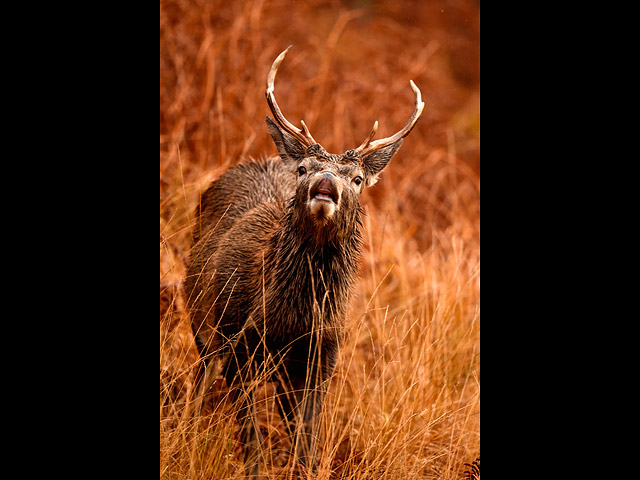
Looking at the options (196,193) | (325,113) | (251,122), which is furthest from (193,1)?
(196,193)

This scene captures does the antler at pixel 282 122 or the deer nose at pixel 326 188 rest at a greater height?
the antler at pixel 282 122

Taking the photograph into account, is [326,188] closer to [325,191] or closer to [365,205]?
[325,191]

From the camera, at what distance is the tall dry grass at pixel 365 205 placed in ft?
11.1

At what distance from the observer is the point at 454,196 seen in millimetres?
7613

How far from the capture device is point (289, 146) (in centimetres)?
355

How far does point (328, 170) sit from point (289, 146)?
17.8 inches

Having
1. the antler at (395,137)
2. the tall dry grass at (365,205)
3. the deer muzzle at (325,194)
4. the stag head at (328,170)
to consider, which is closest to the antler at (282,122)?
the stag head at (328,170)

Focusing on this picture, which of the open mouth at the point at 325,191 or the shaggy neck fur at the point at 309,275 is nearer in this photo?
the open mouth at the point at 325,191

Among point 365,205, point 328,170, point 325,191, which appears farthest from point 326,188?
point 365,205

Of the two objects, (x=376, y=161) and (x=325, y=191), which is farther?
(x=376, y=161)

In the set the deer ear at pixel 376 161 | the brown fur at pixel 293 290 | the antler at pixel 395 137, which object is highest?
the antler at pixel 395 137

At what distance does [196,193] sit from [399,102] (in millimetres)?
3328

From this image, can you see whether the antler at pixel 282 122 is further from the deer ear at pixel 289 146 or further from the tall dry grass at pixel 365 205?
the tall dry grass at pixel 365 205
